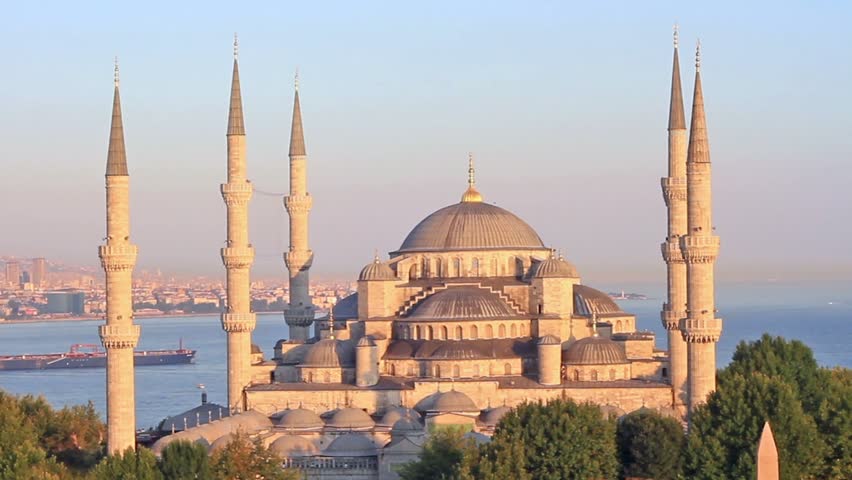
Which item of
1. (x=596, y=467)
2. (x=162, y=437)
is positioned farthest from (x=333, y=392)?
(x=596, y=467)

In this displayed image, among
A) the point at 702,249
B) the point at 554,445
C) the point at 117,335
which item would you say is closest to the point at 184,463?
the point at 117,335

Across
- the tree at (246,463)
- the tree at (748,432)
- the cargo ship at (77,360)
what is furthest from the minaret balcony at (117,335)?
the cargo ship at (77,360)

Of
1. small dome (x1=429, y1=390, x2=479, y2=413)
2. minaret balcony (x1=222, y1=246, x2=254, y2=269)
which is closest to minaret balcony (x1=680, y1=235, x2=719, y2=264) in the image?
small dome (x1=429, y1=390, x2=479, y2=413)

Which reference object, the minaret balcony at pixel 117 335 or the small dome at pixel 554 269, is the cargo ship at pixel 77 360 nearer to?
the small dome at pixel 554 269

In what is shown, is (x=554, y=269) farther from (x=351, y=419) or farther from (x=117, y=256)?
(x=117, y=256)

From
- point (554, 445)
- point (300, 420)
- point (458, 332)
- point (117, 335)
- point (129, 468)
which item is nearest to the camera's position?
point (129, 468)

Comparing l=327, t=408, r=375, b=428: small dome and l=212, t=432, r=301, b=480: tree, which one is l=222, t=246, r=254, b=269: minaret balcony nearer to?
l=327, t=408, r=375, b=428: small dome
